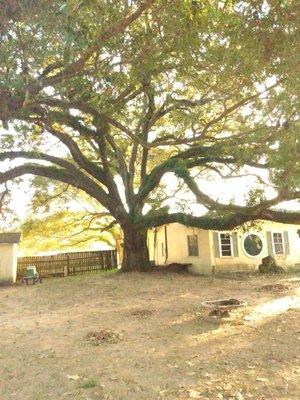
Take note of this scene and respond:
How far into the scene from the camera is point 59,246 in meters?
36.3

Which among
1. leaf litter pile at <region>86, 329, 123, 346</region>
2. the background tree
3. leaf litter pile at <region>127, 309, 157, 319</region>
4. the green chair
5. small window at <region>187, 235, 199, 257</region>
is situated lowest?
leaf litter pile at <region>86, 329, 123, 346</region>

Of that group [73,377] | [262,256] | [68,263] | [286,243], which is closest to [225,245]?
[262,256]

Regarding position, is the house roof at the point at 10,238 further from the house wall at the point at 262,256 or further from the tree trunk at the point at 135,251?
the house wall at the point at 262,256

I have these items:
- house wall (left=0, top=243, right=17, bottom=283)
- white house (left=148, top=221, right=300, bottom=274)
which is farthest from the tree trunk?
house wall (left=0, top=243, right=17, bottom=283)

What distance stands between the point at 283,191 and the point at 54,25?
8302 millimetres

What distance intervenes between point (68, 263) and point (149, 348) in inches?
780

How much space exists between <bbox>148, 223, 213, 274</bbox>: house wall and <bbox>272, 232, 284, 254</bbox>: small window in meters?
4.25

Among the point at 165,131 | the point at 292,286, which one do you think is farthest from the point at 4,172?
the point at 292,286

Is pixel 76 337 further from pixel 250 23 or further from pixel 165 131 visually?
pixel 165 131

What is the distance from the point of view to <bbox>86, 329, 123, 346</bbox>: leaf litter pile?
8.45 m

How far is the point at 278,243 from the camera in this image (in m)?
24.3

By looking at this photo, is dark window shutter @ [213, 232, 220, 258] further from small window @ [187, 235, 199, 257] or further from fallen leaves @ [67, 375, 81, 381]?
fallen leaves @ [67, 375, 81, 381]

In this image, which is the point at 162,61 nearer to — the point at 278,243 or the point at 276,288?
the point at 276,288

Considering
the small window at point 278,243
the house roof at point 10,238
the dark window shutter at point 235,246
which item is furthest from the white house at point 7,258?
Result: the small window at point 278,243
